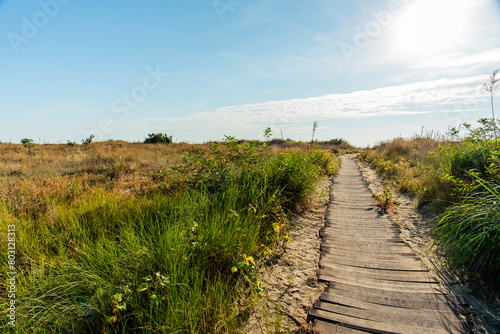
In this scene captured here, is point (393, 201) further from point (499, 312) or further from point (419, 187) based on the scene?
point (499, 312)

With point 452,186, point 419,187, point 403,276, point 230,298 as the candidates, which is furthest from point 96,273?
point 419,187

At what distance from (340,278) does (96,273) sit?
9.14 ft

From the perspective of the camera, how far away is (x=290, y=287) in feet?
9.15

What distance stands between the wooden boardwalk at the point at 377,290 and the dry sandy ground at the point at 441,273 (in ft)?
0.39

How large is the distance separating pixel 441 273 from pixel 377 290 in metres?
1.06

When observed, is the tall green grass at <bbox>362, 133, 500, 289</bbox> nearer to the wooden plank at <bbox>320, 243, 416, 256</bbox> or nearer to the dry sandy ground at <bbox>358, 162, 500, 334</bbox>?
the dry sandy ground at <bbox>358, 162, 500, 334</bbox>

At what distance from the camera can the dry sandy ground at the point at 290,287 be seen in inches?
86.6

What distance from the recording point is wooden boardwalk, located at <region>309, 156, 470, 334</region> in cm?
215

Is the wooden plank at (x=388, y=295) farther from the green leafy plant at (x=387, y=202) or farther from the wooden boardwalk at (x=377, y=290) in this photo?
the green leafy plant at (x=387, y=202)

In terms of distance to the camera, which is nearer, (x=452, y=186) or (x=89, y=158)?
(x=452, y=186)

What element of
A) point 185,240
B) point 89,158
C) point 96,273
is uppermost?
point 89,158

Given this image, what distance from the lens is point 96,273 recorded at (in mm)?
2379

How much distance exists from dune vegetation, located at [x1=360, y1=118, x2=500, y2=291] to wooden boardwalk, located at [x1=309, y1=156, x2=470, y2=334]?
0.52 meters

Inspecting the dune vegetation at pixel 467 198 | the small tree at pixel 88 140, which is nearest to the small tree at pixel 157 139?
the small tree at pixel 88 140
